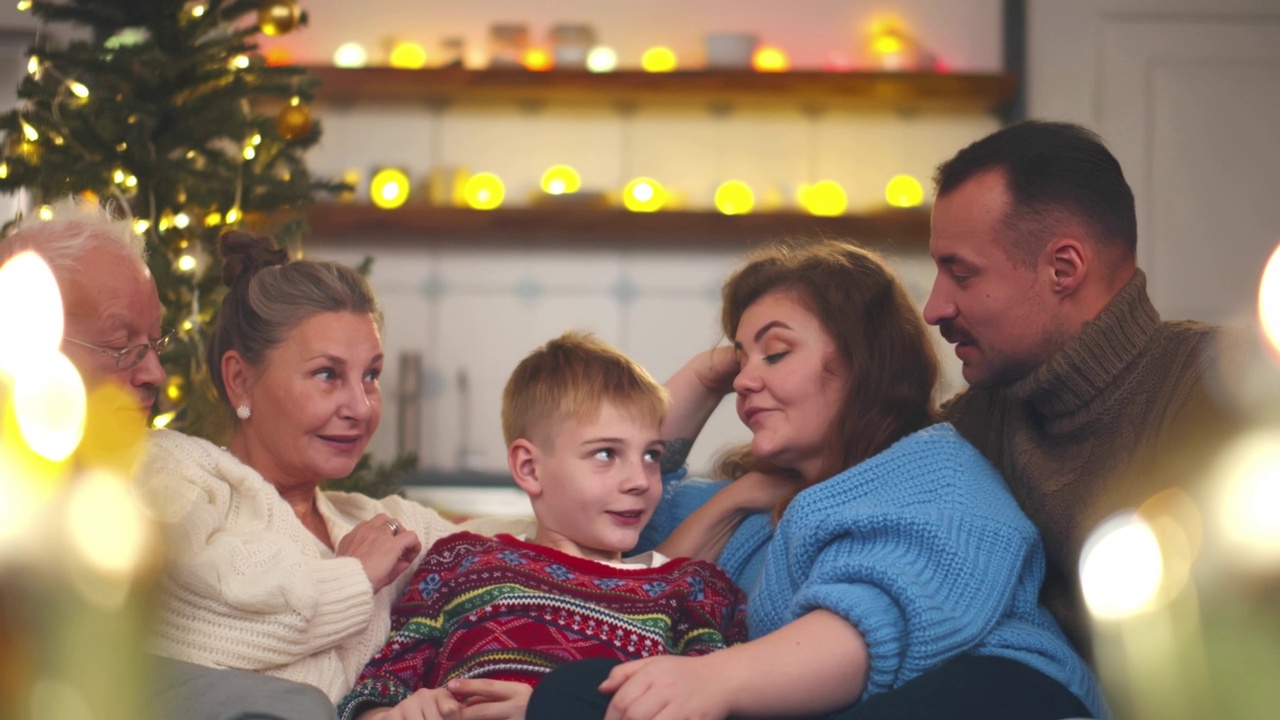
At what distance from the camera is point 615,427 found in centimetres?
170

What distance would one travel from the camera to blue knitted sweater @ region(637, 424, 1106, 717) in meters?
1.37

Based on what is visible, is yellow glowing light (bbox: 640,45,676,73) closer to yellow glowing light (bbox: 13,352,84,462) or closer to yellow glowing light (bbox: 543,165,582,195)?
yellow glowing light (bbox: 543,165,582,195)

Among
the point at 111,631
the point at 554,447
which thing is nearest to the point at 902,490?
the point at 554,447

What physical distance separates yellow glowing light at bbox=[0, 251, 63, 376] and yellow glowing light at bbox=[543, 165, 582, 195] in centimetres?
408

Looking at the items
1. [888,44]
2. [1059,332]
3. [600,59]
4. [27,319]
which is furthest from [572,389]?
[888,44]

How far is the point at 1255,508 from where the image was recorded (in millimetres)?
512

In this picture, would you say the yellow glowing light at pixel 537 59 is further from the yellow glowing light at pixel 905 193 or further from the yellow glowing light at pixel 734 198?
the yellow glowing light at pixel 905 193

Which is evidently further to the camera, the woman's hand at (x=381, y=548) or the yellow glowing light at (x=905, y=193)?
the yellow glowing light at (x=905, y=193)

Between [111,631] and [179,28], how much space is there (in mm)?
2634

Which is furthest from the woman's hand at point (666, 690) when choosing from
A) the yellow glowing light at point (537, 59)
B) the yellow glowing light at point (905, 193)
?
the yellow glowing light at point (537, 59)

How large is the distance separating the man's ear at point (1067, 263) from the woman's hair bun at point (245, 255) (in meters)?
1.13

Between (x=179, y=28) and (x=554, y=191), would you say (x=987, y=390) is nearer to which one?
(x=179, y=28)

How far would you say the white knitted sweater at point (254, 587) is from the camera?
58.9 inches

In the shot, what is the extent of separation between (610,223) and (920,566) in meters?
3.15
